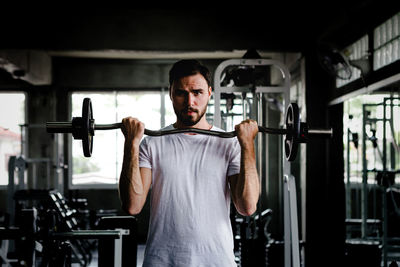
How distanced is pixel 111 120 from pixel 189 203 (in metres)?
7.10

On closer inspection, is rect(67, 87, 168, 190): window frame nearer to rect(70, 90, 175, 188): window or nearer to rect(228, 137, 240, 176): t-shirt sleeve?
rect(70, 90, 175, 188): window

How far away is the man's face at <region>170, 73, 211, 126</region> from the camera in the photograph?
1550 millimetres

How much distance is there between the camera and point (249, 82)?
4.38 metres

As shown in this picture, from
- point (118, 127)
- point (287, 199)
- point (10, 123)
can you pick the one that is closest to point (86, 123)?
point (118, 127)

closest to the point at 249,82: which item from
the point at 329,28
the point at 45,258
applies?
the point at 329,28

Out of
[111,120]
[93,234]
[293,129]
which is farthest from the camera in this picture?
[111,120]

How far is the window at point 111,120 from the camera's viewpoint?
8312 mm

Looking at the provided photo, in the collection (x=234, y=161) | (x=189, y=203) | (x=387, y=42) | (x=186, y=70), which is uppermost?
(x=387, y=42)

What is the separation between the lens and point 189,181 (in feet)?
4.90

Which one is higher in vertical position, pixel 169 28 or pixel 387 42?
pixel 169 28

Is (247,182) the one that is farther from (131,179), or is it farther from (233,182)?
(131,179)

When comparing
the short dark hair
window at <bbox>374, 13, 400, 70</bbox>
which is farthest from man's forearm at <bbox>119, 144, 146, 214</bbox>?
window at <bbox>374, 13, 400, 70</bbox>

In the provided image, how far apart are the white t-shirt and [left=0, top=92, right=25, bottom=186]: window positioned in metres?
7.12

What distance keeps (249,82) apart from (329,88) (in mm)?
1472
